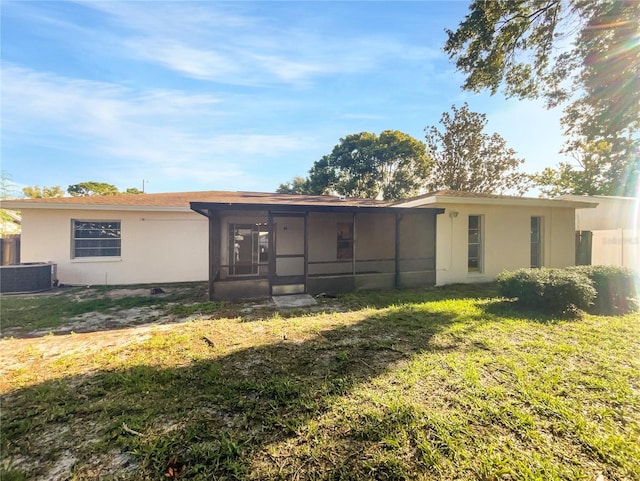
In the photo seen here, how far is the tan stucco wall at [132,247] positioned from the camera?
9.18 m

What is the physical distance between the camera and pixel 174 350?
4.25 m

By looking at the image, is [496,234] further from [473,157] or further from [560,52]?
[473,157]

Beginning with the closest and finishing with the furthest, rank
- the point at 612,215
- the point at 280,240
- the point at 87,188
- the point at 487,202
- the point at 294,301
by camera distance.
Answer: the point at 294,301
the point at 487,202
the point at 280,240
the point at 612,215
the point at 87,188

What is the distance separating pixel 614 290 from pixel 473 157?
805 inches

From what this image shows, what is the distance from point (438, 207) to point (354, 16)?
6.20 metres

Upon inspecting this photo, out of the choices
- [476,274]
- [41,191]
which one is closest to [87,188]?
[41,191]

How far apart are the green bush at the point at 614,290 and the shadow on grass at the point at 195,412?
561 cm

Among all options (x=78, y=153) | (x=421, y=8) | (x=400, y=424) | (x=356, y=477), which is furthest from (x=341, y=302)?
(x=78, y=153)

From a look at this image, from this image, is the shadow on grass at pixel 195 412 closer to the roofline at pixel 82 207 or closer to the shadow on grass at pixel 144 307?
the shadow on grass at pixel 144 307

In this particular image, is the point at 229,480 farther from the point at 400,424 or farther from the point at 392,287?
the point at 392,287

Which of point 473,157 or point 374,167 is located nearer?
point 473,157

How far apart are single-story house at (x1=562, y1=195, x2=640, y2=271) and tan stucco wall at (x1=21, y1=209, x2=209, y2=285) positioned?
16121mm

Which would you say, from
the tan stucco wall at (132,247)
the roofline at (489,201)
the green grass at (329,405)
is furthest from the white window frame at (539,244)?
the tan stucco wall at (132,247)

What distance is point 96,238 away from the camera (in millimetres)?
9695
